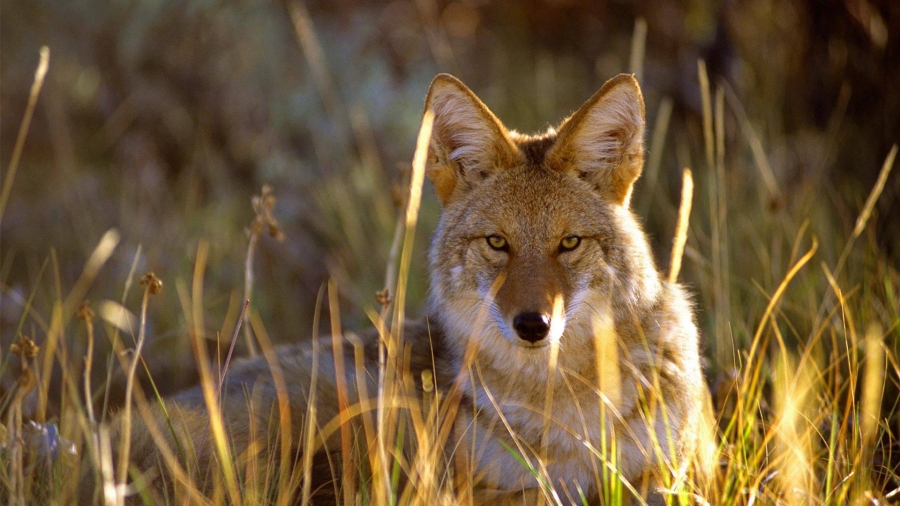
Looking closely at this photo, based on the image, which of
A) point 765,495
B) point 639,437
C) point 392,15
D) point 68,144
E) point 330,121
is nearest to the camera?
point 765,495

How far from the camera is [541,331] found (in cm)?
289

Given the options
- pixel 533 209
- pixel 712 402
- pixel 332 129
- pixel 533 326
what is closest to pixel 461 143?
pixel 533 209

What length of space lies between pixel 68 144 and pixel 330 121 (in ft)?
7.56

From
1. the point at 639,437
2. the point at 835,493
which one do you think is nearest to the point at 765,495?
the point at 835,493

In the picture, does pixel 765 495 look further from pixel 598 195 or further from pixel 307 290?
pixel 307 290

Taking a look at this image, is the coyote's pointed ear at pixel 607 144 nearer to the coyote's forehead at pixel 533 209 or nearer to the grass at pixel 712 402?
the coyote's forehead at pixel 533 209

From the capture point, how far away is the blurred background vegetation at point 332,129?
5.45 metres

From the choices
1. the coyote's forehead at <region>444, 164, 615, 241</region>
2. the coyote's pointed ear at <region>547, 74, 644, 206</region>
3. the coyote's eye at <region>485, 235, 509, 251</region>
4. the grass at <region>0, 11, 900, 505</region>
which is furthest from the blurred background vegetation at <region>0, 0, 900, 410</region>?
the coyote's eye at <region>485, 235, 509, 251</region>

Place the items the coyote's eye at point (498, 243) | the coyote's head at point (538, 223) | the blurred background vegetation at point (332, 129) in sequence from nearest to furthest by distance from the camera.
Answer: the coyote's head at point (538, 223), the coyote's eye at point (498, 243), the blurred background vegetation at point (332, 129)

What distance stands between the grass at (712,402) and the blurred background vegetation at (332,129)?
88 millimetres

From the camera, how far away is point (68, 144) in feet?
24.0

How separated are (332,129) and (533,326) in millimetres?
5375

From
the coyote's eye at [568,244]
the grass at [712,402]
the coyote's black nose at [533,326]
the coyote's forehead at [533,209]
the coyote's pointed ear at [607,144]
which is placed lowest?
the grass at [712,402]

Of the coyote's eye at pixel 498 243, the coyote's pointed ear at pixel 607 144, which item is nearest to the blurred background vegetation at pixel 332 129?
the coyote's pointed ear at pixel 607 144
